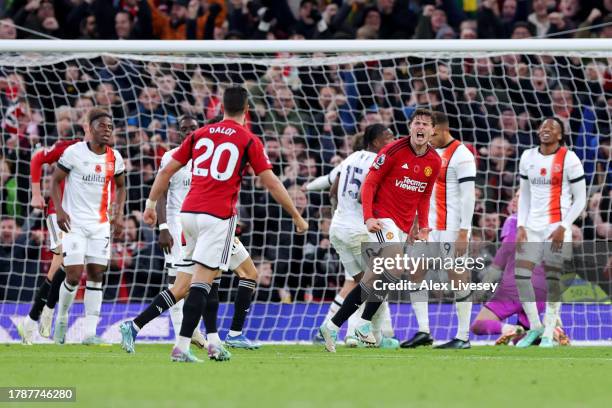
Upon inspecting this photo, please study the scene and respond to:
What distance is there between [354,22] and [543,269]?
19.5 ft

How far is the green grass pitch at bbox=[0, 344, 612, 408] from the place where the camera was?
5980 millimetres

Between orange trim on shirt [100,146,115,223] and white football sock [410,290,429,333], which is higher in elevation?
orange trim on shirt [100,146,115,223]

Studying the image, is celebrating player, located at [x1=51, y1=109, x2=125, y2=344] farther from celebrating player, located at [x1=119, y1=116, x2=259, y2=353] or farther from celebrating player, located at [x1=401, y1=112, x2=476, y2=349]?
celebrating player, located at [x1=401, y1=112, x2=476, y2=349]

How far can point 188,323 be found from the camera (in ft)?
26.8

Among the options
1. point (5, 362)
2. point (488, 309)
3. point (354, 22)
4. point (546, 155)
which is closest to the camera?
point (5, 362)

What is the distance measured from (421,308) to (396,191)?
1574 mm

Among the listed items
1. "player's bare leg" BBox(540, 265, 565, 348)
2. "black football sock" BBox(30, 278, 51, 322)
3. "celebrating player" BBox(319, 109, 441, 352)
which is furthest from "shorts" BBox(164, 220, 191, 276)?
"player's bare leg" BBox(540, 265, 565, 348)

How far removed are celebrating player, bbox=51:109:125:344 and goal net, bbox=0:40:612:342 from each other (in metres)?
1.57

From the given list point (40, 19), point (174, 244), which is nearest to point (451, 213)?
point (174, 244)

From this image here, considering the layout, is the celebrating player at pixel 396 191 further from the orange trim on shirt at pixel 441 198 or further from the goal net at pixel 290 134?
the goal net at pixel 290 134

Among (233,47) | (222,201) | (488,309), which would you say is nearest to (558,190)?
(488,309)

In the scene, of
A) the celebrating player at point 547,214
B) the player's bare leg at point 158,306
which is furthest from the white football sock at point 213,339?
the celebrating player at point 547,214

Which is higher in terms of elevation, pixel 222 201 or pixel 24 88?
pixel 24 88

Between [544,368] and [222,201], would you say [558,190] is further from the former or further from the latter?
[222,201]
